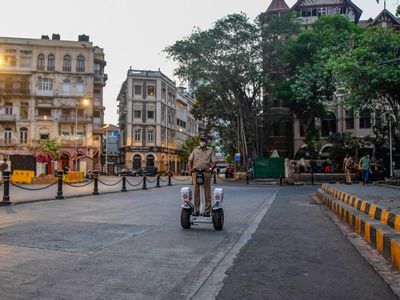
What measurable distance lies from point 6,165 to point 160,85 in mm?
37960

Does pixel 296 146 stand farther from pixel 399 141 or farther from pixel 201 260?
pixel 201 260

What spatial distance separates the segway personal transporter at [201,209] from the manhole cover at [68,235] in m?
0.78

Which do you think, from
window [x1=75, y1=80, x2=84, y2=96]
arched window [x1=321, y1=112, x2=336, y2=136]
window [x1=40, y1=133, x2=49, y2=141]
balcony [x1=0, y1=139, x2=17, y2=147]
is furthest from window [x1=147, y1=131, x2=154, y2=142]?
arched window [x1=321, y1=112, x2=336, y2=136]

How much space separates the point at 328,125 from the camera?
50.8 meters

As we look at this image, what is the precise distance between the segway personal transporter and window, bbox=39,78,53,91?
171 feet

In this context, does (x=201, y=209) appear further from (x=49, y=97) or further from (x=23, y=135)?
(x=49, y=97)

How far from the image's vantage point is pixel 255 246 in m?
6.48

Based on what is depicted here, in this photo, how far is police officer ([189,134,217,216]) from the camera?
803 cm

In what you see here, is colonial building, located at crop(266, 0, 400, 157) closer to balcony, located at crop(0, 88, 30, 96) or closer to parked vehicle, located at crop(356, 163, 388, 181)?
parked vehicle, located at crop(356, 163, 388, 181)

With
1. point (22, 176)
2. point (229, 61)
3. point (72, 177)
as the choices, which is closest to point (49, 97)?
point (72, 177)

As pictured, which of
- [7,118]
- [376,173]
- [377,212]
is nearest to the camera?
[377,212]

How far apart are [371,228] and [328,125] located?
4612 centimetres

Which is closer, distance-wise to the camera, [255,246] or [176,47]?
[255,246]

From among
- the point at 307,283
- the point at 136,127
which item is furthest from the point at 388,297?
the point at 136,127
